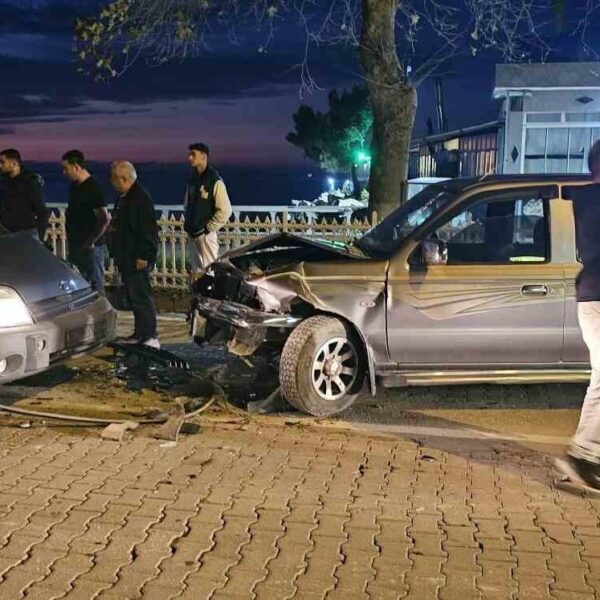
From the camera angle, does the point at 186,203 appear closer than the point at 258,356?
No

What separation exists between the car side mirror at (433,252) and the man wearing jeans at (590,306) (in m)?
1.57

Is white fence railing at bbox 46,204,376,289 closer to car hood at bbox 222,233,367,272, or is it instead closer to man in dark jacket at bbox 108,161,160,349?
man in dark jacket at bbox 108,161,160,349

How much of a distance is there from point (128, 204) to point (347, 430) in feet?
10.5

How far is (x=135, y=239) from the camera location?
824cm

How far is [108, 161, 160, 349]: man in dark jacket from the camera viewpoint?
816 centimetres

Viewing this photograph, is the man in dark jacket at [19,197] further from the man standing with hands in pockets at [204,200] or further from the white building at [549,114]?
the white building at [549,114]

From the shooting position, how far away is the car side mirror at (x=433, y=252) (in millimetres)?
6551

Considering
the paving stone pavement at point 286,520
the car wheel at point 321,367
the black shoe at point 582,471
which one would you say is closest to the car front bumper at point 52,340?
the paving stone pavement at point 286,520

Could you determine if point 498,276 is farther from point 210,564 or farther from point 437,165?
point 437,165

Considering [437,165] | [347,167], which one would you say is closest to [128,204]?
[437,165]

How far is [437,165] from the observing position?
25656mm

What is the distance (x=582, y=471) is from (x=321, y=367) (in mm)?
2134

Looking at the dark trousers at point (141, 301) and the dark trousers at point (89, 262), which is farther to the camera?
the dark trousers at point (89, 262)

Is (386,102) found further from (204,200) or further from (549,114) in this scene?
(549,114)
